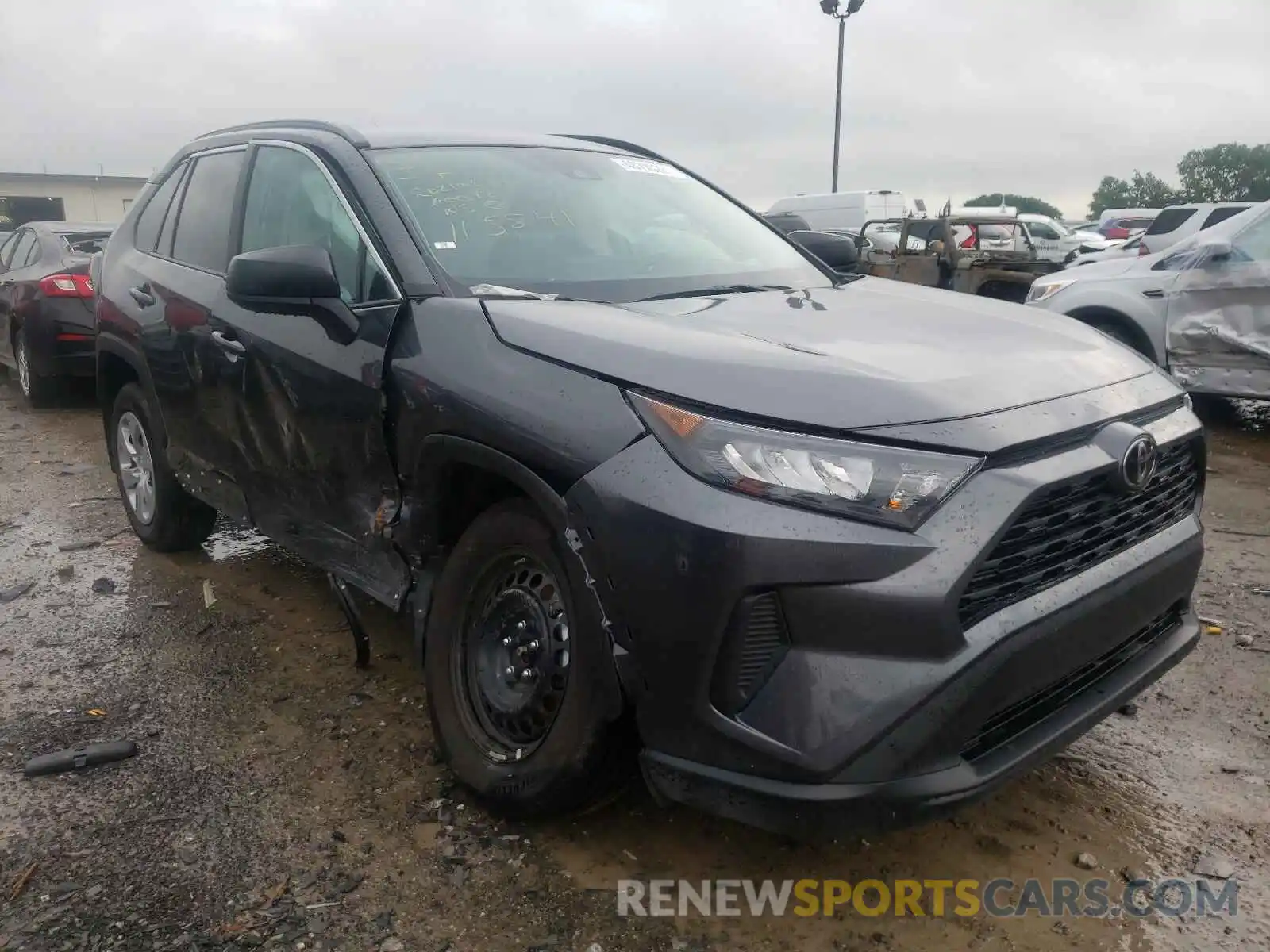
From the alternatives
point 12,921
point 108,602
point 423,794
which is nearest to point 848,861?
point 423,794

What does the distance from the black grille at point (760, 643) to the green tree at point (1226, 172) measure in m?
73.2

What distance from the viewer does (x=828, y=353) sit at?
7.55 feet

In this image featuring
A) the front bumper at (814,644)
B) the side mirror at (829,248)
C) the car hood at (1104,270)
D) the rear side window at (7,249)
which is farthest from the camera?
the rear side window at (7,249)

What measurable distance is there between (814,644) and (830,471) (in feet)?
1.08

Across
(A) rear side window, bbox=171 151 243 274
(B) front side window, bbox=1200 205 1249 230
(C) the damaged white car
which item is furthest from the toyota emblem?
(B) front side window, bbox=1200 205 1249 230

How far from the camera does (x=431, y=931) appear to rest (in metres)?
2.30

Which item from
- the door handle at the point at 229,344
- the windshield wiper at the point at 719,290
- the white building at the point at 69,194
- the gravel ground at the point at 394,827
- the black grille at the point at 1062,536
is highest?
the white building at the point at 69,194

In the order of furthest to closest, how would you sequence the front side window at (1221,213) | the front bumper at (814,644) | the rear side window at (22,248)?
the front side window at (1221,213) → the rear side window at (22,248) → the front bumper at (814,644)

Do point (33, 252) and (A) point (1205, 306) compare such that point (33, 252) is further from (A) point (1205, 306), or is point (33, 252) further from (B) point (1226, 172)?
(B) point (1226, 172)

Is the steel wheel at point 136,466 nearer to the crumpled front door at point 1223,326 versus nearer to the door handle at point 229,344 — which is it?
the door handle at point 229,344

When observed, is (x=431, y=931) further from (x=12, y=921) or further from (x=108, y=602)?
(x=108, y=602)

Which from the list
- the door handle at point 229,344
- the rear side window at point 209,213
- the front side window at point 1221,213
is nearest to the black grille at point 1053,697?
the door handle at point 229,344

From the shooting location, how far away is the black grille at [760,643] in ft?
6.44

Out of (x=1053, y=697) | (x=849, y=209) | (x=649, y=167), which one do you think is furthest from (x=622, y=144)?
(x=849, y=209)
